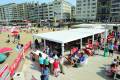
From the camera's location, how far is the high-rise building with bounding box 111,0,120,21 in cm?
7231

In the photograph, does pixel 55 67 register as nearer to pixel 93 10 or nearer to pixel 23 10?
pixel 93 10

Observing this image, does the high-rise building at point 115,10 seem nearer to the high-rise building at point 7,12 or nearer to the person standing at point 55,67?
the person standing at point 55,67

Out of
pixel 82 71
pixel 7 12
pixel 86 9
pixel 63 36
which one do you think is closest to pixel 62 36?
pixel 63 36

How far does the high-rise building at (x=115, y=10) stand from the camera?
2847 inches

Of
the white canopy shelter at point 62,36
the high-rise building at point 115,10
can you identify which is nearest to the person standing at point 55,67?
the white canopy shelter at point 62,36

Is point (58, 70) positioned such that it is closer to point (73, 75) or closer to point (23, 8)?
point (73, 75)

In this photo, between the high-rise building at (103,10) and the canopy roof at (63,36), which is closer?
the canopy roof at (63,36)

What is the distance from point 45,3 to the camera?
106 meters

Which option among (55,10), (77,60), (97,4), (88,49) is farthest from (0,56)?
(55,10)

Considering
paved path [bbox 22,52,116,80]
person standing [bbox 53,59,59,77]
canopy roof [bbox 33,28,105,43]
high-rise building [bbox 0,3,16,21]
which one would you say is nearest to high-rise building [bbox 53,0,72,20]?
high-rise building [bbox 0,3,16,21]

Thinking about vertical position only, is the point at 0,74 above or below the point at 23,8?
below

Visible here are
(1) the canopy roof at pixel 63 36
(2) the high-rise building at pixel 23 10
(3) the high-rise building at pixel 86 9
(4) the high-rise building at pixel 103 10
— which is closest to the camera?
(1) the canopy roof at pixel 63 36

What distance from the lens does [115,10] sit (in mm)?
73938

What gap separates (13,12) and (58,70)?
131439 millimetres
